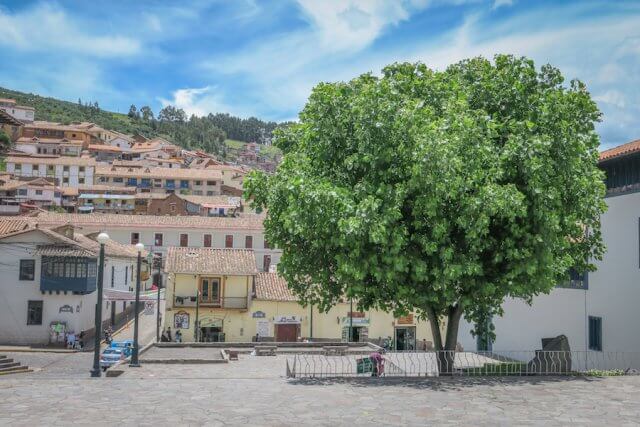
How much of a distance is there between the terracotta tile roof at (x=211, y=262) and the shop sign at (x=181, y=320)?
2.76 metres

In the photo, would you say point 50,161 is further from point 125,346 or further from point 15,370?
point 15,370

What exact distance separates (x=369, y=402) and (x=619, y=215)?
1271 centimetres

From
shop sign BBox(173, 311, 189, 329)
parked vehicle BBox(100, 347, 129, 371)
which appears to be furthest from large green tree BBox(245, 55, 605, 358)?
shop sign BBox(173, 311, 189, 329)

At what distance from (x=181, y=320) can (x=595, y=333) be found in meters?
27.2

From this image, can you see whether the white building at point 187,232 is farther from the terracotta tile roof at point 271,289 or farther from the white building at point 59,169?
the white building at point 59,169

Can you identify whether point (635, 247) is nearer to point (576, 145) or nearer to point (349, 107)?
point (576, 145)

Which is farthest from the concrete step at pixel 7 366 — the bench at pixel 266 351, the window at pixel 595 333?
the window at pixel 595 333

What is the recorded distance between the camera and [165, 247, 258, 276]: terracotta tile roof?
42350mm

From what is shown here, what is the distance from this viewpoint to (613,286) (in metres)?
21.6

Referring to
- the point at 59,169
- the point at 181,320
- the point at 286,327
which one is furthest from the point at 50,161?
the point at 286,327

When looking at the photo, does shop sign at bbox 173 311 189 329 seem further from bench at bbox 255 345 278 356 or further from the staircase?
the staircase

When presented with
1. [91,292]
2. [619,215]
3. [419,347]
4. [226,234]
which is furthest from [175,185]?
[619,215]

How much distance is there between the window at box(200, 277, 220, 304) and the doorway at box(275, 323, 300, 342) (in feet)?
14.3

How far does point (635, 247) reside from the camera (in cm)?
2045
